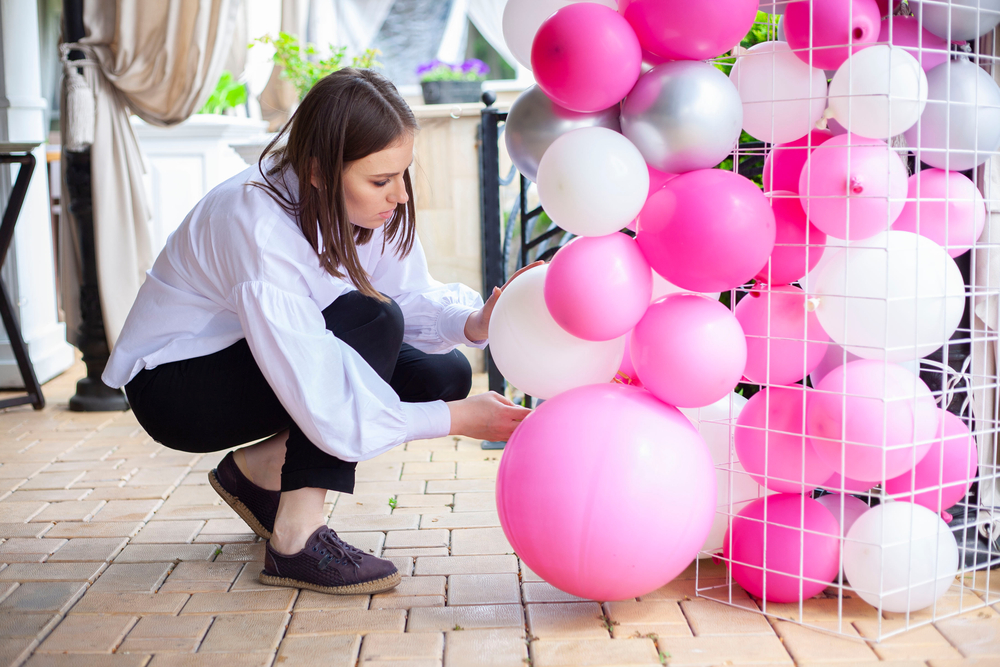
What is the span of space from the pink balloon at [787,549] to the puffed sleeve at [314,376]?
0.60 m

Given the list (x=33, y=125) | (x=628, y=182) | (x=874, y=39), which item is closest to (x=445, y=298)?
(x=628, y=182)

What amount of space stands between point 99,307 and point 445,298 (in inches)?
70.5

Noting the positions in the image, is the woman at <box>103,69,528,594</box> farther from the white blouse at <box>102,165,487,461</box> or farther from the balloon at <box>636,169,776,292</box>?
the balloon at <box>636,169,776,292</box>

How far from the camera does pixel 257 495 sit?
173 cm

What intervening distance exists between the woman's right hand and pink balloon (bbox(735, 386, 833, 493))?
0.38 m

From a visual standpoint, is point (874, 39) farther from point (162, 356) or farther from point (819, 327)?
point (162, 356)

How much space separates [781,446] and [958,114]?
569 mm

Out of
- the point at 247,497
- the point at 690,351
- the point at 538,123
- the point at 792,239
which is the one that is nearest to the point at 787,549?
the point at 690,351

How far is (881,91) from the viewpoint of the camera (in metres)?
1.23

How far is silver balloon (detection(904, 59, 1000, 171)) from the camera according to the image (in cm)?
132

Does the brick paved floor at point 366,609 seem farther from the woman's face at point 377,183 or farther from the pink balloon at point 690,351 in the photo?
the woman's face at point 377,183

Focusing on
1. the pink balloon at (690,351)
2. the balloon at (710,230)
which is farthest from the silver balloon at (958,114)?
the pink balloon at (690,351)

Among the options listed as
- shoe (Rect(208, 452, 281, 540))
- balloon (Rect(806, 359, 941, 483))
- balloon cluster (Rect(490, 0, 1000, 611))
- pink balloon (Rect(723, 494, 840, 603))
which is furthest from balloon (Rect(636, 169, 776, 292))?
shoe (Rect(208, 452, 281, 540))

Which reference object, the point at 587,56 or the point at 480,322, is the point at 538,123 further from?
the point at 480,322
